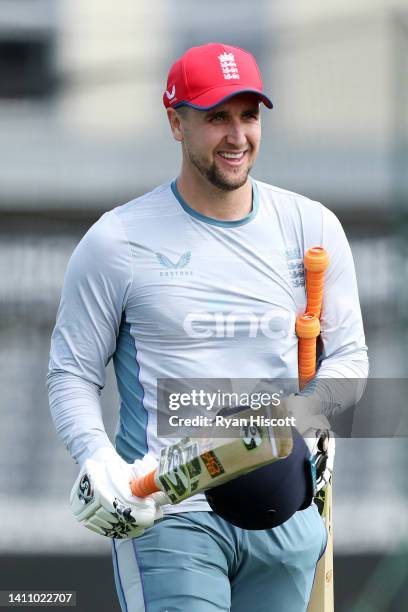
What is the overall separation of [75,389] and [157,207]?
41 centimetres

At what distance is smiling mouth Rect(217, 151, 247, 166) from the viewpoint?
110 inches

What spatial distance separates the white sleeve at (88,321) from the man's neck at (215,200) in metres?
0.17

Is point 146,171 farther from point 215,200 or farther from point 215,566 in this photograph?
point 215,566

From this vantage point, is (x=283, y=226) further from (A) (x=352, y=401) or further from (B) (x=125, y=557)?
(B) (x=125, y=557)

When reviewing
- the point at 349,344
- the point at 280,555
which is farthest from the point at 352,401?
the point at 280,555

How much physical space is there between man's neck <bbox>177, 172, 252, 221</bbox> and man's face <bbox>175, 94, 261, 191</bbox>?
4 cm

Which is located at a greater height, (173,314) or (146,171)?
(146,171)

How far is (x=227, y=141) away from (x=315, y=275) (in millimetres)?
328

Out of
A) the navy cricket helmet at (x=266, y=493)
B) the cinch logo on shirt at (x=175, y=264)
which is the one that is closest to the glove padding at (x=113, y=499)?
the navy cricket helmet at (x=266, y=493)

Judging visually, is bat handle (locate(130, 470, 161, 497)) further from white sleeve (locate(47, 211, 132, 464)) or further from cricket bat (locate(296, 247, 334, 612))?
cricket bat (locate(296, 247, 334, 612))

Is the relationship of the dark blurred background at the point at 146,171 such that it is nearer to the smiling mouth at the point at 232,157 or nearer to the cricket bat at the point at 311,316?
Answer: the cricket bat at the point at 311,316

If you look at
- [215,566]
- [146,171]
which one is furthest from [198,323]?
[146,171]

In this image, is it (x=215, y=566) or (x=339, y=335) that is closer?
(x=215, y=566)

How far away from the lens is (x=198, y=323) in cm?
284
